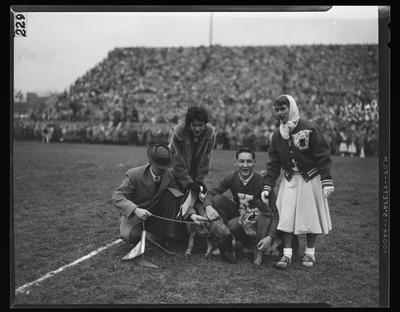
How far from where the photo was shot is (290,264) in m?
4.09

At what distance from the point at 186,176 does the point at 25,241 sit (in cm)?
167

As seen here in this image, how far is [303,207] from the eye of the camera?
159 inches

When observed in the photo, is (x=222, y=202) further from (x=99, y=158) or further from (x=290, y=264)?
(x=99, y=158)

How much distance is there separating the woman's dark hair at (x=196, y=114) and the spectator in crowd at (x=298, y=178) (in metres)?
0.69

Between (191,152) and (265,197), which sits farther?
(191,152)

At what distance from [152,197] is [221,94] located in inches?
77.4

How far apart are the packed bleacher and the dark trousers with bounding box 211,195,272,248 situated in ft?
2.37

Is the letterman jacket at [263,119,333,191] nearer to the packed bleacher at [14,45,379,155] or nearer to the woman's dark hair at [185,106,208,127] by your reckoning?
the packed bleacher at [14,45,379,155]

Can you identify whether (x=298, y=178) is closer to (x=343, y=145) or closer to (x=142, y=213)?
(x=343, y=145)

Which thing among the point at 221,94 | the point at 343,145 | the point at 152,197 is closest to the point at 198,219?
the point at 152,197

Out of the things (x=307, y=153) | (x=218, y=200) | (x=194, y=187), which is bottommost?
(x=218, y=200)

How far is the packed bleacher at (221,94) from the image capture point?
4.32m

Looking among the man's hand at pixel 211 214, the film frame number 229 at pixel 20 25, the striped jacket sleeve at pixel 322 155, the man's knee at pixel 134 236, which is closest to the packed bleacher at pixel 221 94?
the striped jacket sleeve at pixel 322 155

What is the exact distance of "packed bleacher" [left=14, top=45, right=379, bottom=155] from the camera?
4.32 metres
